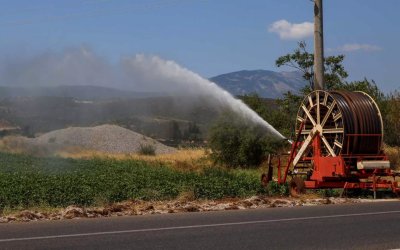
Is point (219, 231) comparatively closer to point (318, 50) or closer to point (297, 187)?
point (297, 187)

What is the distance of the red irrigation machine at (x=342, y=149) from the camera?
64.0 feet

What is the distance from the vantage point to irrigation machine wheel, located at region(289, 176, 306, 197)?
19859 millimetres

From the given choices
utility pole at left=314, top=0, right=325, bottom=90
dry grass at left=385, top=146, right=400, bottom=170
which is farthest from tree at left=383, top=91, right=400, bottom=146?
utility pole at left=314, top=0, right=325, bottom=90

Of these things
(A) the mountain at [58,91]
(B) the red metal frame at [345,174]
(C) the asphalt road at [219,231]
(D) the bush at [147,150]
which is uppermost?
(A) the mountain at [58,91]

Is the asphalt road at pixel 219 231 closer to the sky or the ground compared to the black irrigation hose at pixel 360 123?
closer to the ground

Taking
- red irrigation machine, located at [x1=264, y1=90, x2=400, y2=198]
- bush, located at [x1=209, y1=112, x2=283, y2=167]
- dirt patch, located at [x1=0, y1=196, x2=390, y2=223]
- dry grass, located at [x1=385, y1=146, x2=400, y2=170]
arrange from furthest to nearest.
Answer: bush, located at [x1=209, y1=112, x2=283, y2=167], dry grass, located at [x1=385, y1=146, x2=400, y2=170], red irrigation machine, located at [x1=264, y1=90, x2=400, y2=198], dirt patch, located at [x1=0, y1=196, x2=390, y2=223]

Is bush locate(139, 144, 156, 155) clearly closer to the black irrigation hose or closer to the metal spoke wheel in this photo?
the metal spoke wheel

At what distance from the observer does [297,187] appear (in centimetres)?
2000

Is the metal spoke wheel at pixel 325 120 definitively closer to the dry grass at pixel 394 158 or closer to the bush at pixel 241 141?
the dry grass at pixel 394 158

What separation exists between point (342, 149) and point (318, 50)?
6.77 metres

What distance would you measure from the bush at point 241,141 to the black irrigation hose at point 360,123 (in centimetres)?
2011

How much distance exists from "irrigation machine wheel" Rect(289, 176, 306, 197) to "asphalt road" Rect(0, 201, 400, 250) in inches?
183

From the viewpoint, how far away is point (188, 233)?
11.4 meters

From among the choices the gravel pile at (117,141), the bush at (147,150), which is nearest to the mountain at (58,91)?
the gravel pile at (117,141)
